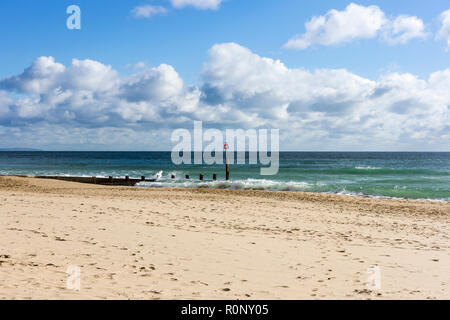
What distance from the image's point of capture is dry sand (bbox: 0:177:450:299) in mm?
5312

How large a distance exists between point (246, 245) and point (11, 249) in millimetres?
4779

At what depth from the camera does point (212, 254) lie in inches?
291

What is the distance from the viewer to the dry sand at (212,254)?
5.31 meters

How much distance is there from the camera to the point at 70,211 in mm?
12125

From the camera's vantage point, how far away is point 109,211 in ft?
41.3

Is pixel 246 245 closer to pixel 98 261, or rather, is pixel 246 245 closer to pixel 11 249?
pixel 98 261

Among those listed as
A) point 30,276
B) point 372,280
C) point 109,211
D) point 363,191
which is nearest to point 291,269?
point 372,280

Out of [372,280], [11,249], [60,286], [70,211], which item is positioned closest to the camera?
[60,286]

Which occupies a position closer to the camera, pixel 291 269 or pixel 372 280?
pixel 372 280

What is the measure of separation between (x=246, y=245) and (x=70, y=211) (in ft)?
22.3
